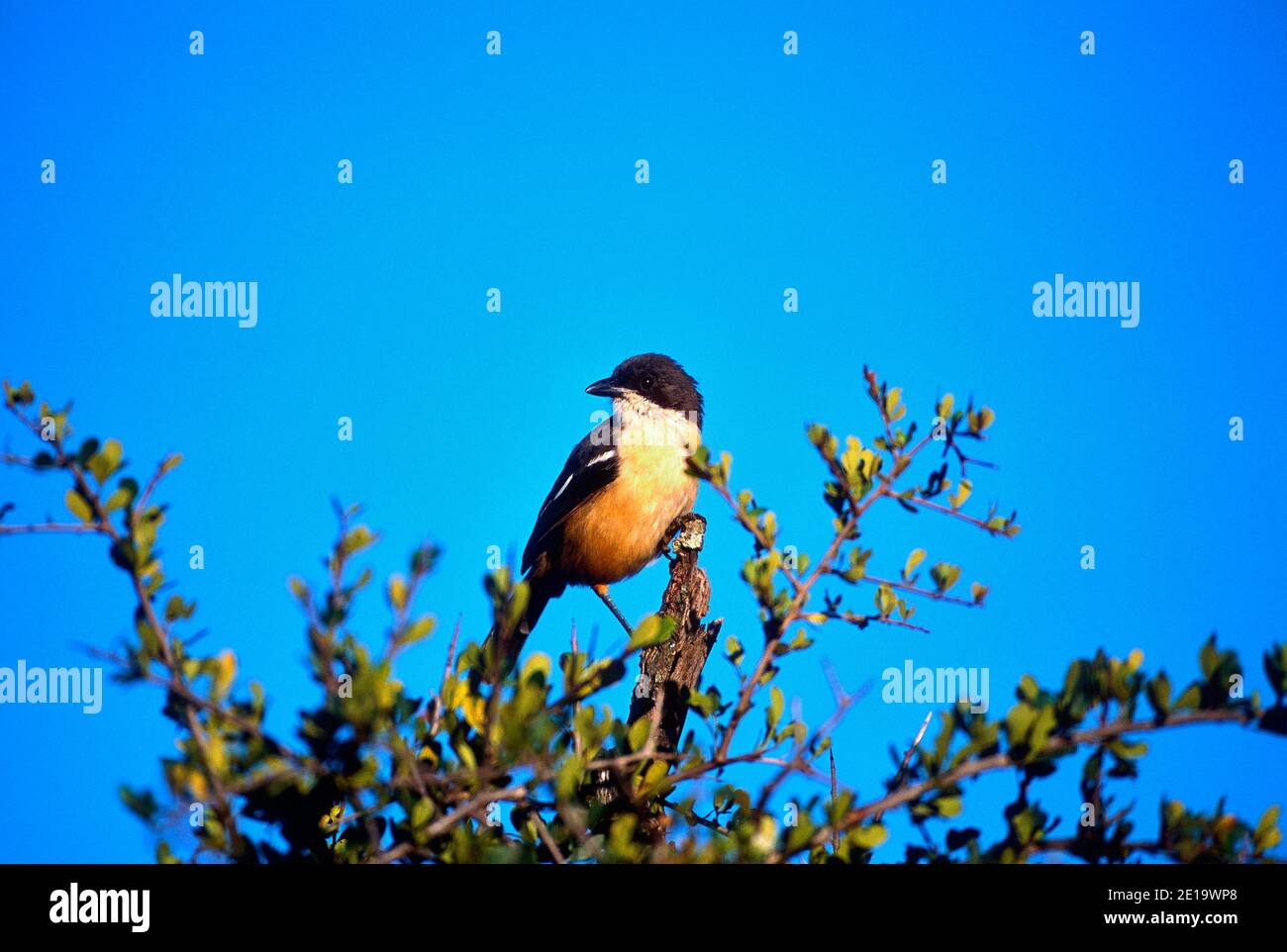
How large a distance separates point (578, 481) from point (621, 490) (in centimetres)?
42

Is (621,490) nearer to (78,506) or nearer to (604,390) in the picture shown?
(604,390)

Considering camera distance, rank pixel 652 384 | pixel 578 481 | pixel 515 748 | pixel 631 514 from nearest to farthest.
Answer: pixel 515 748 → pixel 631 514 → pixel 578 481 → pixel 652 384

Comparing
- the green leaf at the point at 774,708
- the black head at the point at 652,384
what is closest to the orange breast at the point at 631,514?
the black head at the point at 652,384

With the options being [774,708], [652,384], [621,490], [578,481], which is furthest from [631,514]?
[774,708]

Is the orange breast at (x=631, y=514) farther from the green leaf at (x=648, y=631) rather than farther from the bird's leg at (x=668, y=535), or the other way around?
the green leaf at (x=648, y=631)

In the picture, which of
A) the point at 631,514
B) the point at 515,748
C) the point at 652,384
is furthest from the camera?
the point at 652,384

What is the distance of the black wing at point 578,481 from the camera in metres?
6.64

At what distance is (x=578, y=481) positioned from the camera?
6754mm

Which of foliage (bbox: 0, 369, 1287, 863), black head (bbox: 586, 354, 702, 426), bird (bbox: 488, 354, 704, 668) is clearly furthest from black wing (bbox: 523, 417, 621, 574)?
foliage (bbox: 0, 369, 1287, 863)

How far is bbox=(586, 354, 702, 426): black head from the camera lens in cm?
696
